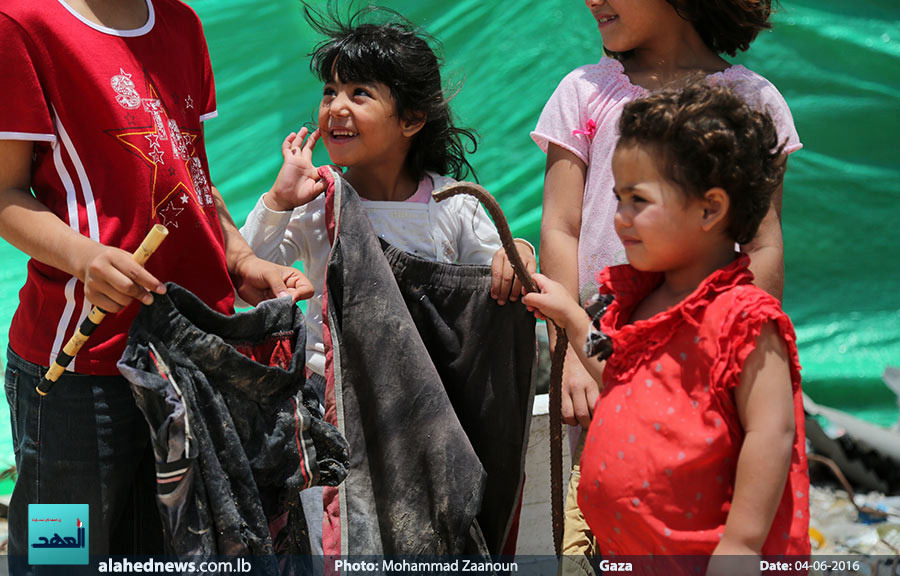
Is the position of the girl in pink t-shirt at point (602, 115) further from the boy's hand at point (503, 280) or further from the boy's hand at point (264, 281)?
the boy's hand at point (264, 281)

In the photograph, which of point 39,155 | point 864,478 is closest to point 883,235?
point 864,478

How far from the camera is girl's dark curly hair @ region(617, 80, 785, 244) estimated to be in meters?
1.44

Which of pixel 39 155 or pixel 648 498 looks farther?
pixel 39 155

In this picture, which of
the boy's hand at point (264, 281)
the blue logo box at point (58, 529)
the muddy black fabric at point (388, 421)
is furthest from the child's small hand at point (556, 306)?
the blue logo box at point (58, 529)

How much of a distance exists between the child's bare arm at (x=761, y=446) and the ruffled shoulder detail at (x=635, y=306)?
11cm

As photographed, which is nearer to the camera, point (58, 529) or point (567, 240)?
point (58, 529)

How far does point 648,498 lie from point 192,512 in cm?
75

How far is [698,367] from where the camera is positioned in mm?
1428

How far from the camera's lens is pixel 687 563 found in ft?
4.71

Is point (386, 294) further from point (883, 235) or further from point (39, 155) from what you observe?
point (883, 235)

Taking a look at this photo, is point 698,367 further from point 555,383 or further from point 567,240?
point 567,240

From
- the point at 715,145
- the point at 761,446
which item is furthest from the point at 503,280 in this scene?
the point at 761,446

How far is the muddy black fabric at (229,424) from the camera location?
149 cm

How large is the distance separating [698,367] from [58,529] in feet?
3.71
